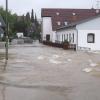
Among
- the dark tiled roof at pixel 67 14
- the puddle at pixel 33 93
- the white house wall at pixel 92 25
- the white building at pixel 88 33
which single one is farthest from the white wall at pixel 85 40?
the puddle at pixel 33 93

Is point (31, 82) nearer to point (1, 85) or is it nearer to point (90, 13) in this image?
point (1, 85)

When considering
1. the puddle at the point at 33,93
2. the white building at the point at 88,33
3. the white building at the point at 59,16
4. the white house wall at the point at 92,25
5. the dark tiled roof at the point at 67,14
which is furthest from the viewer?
the dark tiled roof at the point at 67,14

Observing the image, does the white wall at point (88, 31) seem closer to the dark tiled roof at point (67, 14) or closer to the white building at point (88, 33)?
the white building at point (88, 33)

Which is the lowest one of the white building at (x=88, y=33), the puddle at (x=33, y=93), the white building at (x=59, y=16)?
the puddle at (x=33, y=93)

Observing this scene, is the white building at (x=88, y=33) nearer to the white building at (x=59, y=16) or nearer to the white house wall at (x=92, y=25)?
the white house wall at (x=92, y=25)

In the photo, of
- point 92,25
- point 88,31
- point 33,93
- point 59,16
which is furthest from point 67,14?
point 33,93

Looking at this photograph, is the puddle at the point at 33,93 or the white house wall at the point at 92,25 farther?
the white house wall at the point at 92,25

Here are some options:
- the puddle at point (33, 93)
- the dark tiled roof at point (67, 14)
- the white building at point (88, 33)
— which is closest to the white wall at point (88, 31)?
the white building at point (88, 33)

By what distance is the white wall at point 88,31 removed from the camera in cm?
5241

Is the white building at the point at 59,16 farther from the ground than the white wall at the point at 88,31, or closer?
farther from the ground

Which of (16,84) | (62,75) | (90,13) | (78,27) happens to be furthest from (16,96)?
(90,13)

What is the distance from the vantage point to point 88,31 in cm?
5262

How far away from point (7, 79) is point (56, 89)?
334 cm

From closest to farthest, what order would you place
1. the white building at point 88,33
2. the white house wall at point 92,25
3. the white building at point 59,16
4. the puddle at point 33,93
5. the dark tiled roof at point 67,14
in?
the puddle at point 33,93, the white building at point 88,33, the white house wall at point 92,25, the white building at point 59,16, the dark tiled roof at point 67,14
